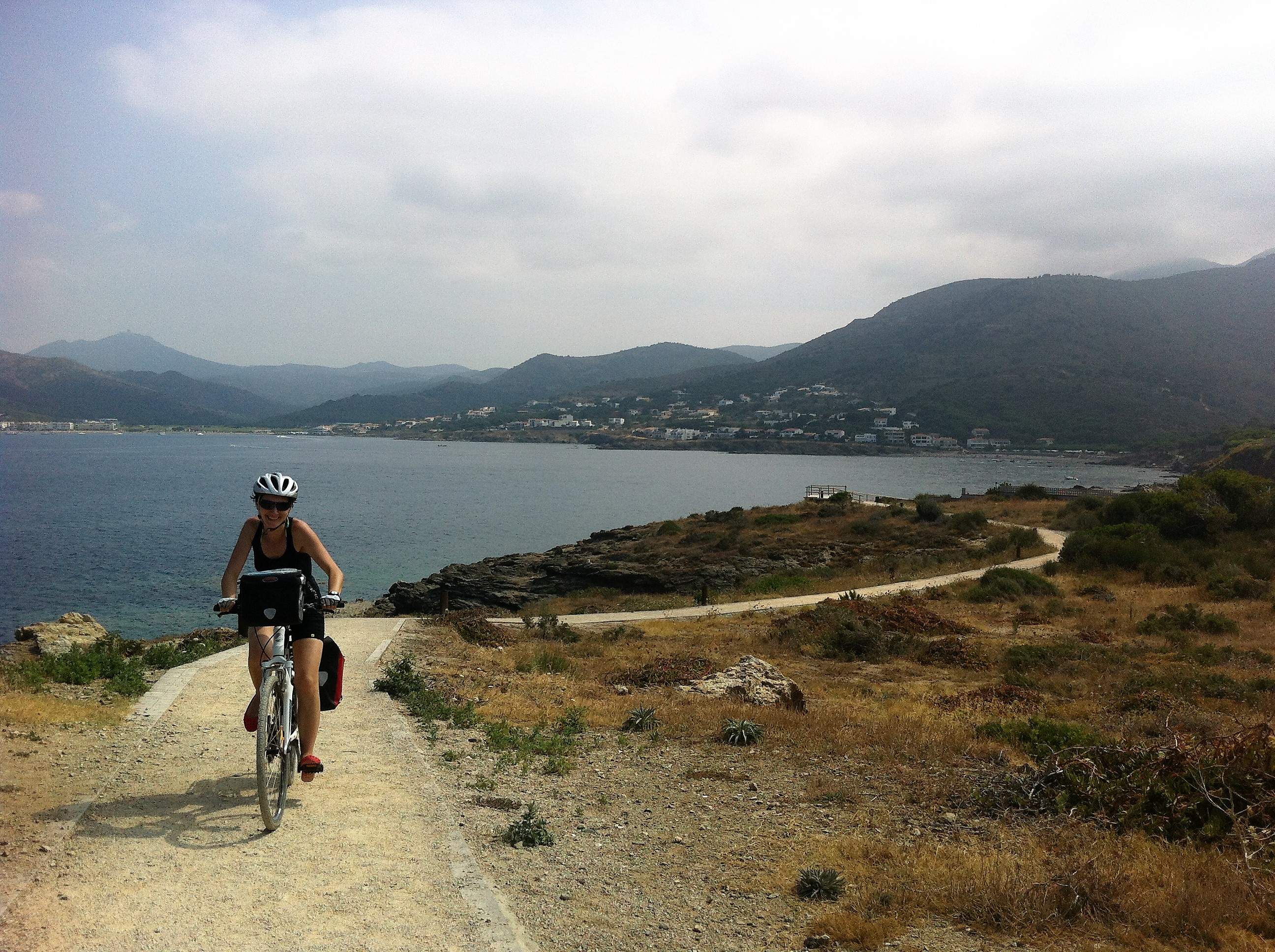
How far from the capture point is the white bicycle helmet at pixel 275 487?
5445 millimetres

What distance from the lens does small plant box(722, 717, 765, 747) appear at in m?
8.63

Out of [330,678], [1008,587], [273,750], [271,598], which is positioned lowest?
[1008,587]

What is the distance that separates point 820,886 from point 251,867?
3.30 metres

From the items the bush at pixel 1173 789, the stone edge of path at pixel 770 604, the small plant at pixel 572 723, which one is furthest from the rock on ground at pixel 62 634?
the bush at pixel 1173 789

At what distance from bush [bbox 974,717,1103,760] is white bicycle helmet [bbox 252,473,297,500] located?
22.3 ft

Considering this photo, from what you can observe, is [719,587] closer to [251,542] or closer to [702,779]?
[702,779]

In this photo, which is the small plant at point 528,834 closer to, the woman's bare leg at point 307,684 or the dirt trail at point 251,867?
the dirt trail at point 251,867

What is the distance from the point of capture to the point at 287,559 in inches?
221

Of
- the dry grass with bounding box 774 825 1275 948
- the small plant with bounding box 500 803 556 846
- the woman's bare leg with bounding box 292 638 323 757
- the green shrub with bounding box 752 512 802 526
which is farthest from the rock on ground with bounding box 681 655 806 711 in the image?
the green shrub with bounding box 752 512 802 526

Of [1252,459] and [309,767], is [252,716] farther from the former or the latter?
[1252,459]

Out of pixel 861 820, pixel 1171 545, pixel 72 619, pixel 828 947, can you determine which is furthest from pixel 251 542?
pixel 1171 545

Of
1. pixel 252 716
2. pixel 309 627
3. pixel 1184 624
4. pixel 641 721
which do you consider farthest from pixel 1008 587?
pixel 252 716

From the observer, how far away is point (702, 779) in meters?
7.44

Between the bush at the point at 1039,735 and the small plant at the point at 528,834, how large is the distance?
15.6ft
